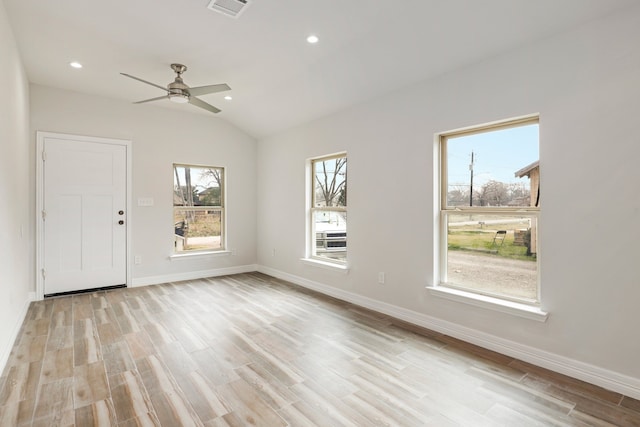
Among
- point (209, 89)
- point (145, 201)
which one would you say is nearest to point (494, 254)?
point (209, 89)

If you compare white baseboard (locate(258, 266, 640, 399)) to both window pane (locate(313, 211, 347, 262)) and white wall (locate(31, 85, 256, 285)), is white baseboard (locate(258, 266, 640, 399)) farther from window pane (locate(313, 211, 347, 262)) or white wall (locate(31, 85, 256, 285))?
white wall (locate(31, 85, 256, 285))

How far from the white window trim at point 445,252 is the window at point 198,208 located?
4.00 metres

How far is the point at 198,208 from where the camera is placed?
580 centimetres

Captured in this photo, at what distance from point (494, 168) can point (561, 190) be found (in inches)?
24.5

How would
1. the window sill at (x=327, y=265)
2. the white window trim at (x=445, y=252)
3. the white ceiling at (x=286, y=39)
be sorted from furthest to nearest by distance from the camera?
the window sill at (x=327, y=265) < the white window trim at (x=445, y=252) < the white ceiling at (x=286, y=39)

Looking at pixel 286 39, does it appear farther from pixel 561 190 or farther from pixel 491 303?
pixel 491 303

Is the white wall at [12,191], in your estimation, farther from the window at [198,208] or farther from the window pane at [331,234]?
the window pane at [331,234]

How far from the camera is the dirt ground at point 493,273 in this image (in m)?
2.85

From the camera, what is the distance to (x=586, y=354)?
7.98 ft

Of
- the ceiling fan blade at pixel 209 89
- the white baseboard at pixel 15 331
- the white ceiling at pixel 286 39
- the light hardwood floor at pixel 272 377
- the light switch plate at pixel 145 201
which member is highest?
the white ceiling at pixel 286 39

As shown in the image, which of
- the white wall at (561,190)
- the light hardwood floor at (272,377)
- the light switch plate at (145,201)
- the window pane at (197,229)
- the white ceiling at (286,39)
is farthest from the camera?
the window pane at (197,229)

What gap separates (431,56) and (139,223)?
4673mm

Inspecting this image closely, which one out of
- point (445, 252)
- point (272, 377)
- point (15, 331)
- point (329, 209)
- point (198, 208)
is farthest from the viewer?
point (198, 208)

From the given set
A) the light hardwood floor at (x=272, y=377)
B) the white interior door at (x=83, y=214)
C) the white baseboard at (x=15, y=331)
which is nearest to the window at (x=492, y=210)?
the light hardwood floor at (x=272, y=377)
